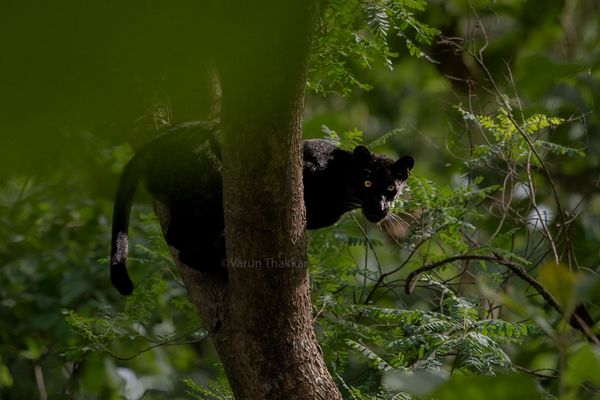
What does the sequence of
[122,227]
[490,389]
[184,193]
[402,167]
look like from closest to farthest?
1. [490,389]
2. [184,193]
3. [122,227]
4. [402,167]

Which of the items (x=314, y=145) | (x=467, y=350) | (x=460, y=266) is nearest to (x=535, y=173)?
(x=460, y=266)

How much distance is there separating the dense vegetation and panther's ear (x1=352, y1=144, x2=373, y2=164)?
0.07 m

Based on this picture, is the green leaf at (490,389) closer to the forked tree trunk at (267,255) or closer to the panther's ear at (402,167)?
the forked tree trunk at (267,255)

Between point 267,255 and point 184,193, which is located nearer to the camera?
point 267,255

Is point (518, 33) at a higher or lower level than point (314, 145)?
higher

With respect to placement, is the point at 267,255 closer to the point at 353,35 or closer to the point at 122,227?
the point at 353,35

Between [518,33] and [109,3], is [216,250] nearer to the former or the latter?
[109,3]

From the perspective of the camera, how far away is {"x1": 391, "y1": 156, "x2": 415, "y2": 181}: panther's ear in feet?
16.6

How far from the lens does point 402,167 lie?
201 inches

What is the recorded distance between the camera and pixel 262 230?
117 inches

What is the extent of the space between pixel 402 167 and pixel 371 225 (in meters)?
1.07

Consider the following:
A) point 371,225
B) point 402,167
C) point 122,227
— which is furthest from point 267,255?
point 371,225

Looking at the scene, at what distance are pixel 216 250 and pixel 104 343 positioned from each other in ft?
3.95

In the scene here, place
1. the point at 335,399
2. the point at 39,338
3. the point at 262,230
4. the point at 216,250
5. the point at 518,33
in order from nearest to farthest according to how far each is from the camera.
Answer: the point at 262,230 → the point at 335,399 → the point at 216,250 → the point at 39,338 → the point at 518,33
